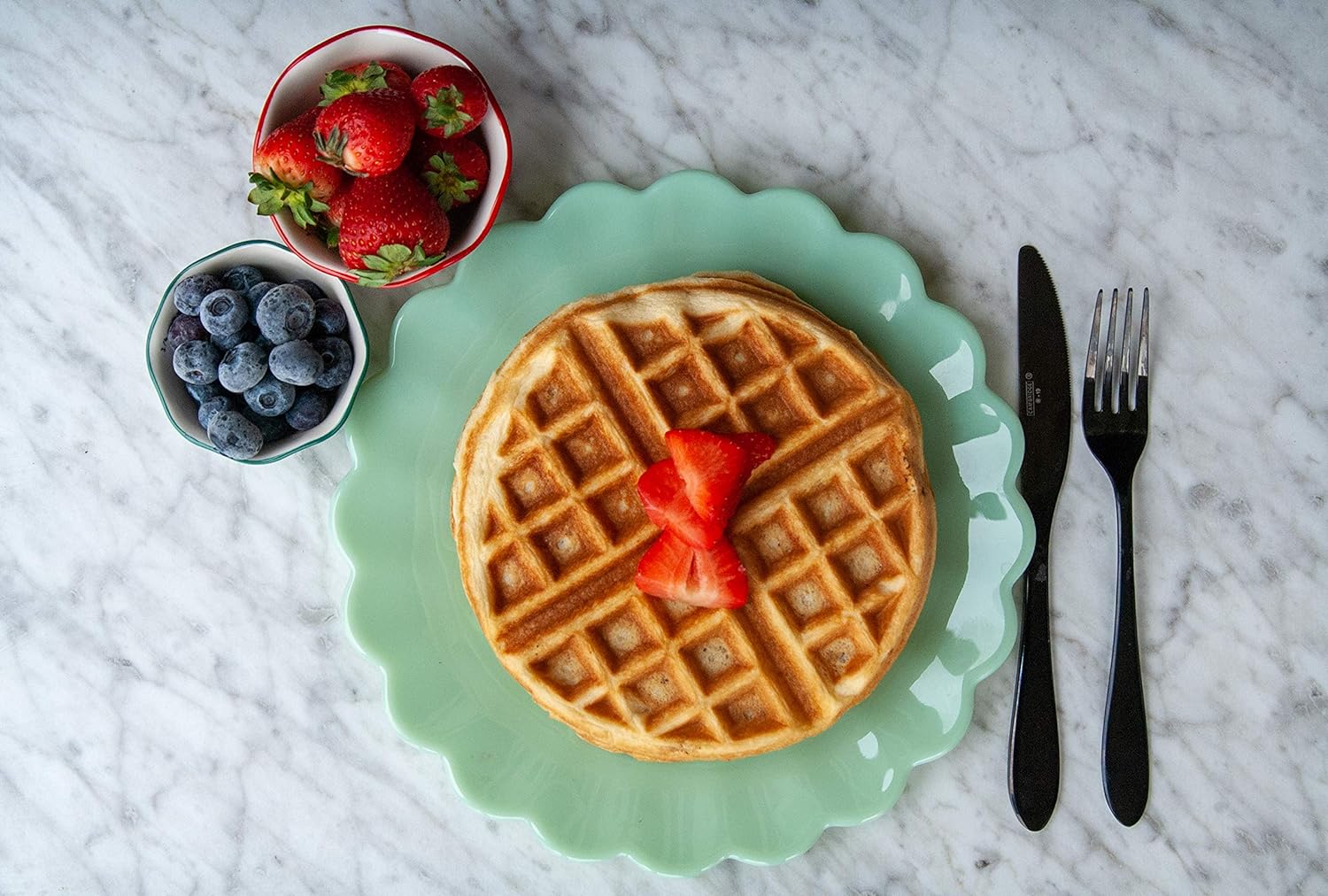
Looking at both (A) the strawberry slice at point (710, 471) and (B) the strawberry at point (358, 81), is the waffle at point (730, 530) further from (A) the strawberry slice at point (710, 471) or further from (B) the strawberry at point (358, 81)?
(B) the strawberry at point (358, 81)

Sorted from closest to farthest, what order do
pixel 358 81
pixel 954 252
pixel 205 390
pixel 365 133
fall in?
pixel 365 133 < pixel 358 81 < pixel 205 390 < pixel 954 252

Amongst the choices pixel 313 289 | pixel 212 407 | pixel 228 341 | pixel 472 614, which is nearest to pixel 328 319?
pixel 313 289

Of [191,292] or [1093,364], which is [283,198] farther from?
[1093,364]

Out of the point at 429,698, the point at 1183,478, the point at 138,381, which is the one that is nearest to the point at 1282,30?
the point at 1183,478

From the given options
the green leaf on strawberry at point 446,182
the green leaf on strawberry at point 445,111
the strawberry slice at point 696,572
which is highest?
the green leaf on strawberry at point 445,111

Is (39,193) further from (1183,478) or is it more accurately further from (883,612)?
(1183,478)

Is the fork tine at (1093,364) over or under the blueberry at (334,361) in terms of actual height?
over

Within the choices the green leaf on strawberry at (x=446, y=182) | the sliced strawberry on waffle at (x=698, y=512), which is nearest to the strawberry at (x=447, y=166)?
the green leaf on strawberry at (x=446, y=182)
